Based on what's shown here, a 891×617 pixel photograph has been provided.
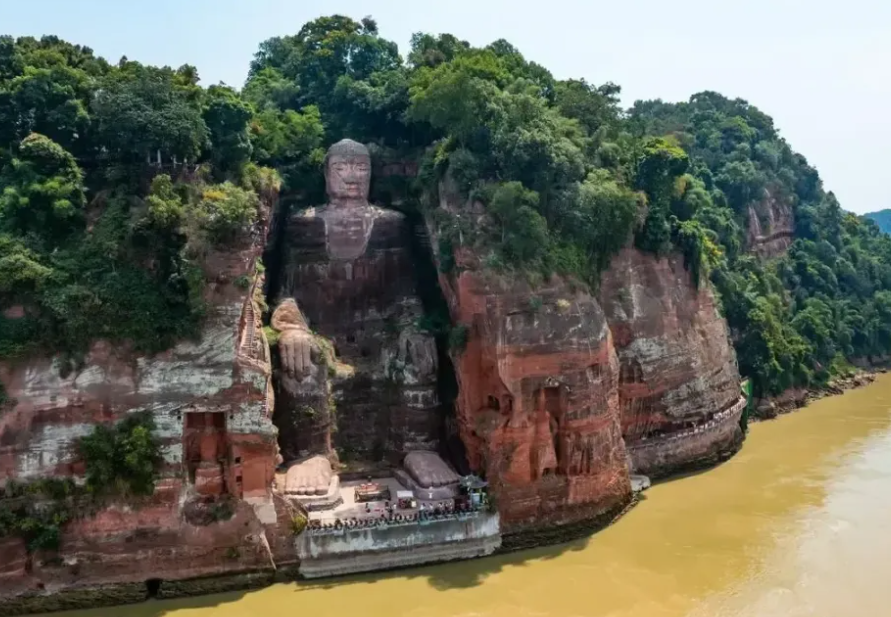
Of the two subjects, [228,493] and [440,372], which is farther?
[440,372]

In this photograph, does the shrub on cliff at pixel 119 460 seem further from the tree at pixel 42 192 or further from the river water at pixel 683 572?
the tree at pixel 42 192

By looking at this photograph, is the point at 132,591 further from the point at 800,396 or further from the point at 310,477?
the point at 800,396

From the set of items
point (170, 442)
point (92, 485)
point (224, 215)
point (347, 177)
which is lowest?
point (92, 485)

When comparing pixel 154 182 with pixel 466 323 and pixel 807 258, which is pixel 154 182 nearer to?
pixel 466 323

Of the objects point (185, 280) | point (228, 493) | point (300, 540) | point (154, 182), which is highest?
point (154, 182)

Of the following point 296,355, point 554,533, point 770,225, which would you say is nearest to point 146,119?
point 296,355

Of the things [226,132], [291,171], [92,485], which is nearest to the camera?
[92,485]

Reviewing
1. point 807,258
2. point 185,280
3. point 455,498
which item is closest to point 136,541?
point 185,280

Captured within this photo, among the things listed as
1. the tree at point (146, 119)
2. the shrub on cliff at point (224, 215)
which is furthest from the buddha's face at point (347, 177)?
the shrub on cliff at point (224, 215)

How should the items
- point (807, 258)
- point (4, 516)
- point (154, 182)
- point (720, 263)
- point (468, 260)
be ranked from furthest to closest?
point (807, 258) → point (720, 263) → point (468, 260) → point (154, 182) → point (4, 516)
